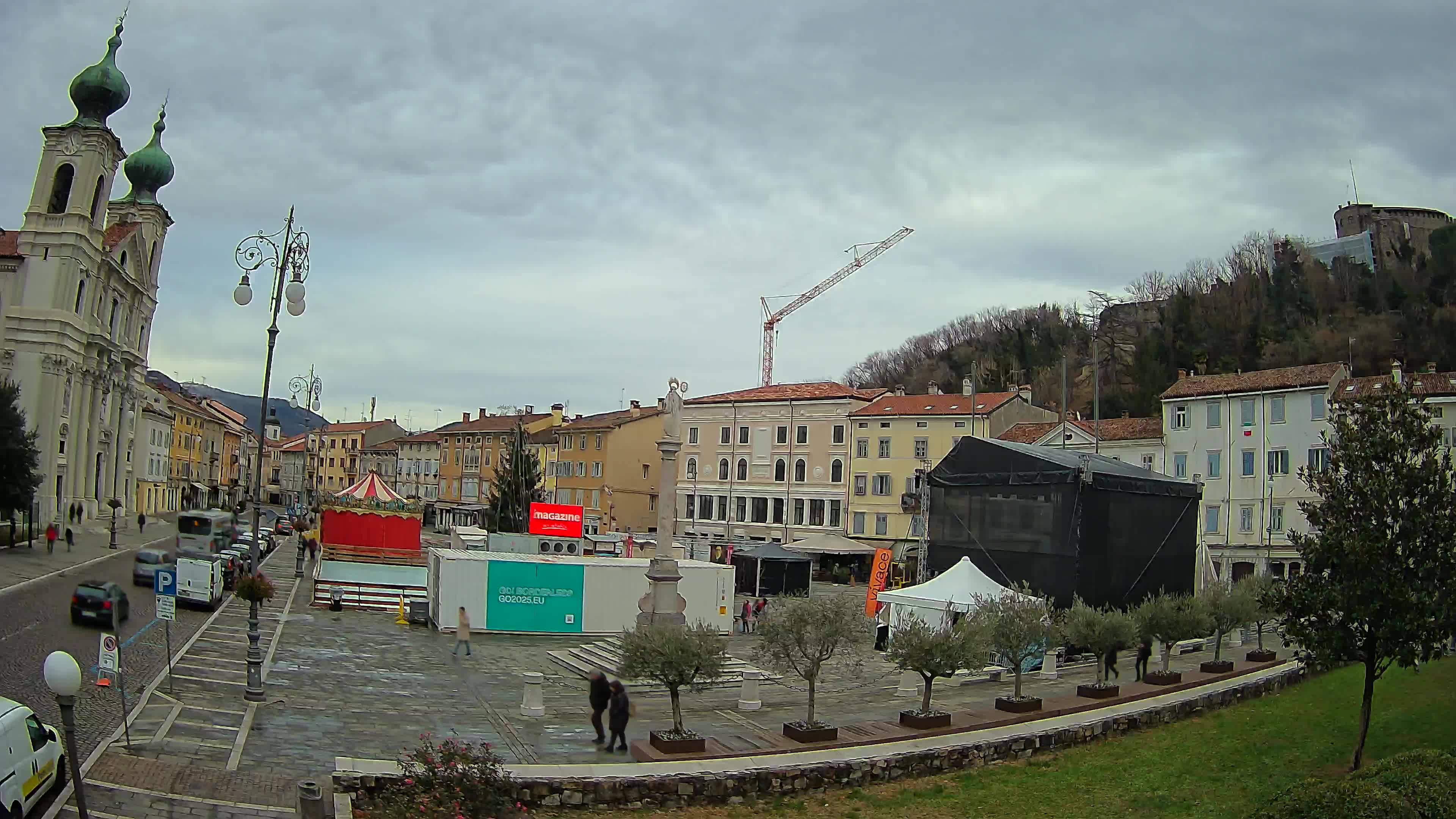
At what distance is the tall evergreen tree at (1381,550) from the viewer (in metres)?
15.2

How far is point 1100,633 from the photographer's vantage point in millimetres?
22812

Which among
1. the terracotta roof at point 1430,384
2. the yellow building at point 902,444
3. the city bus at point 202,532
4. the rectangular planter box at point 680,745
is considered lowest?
the rectangular planter box at point 680,745

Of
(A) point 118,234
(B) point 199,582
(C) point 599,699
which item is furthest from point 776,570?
(A) point 118,234

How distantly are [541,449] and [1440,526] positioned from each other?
76964 mm

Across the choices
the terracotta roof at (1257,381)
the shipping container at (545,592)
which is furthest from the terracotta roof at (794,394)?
the shipping container at (545,592)

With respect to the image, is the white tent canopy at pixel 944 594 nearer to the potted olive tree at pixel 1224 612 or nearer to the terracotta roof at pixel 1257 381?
the potted olive tree at pixel 1224 612

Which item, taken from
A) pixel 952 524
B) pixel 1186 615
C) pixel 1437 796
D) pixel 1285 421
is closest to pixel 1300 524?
pixel 1285 421

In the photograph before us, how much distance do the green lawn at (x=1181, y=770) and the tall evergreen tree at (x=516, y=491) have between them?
4896 centimetres

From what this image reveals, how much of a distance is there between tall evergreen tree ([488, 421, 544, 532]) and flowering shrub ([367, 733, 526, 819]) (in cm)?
5149

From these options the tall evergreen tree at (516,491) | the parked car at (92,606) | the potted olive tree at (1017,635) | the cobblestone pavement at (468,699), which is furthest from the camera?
the tall evergreen tree at (516,491)

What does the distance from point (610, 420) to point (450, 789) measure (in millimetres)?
67790

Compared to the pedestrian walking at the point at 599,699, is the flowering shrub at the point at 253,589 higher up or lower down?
higher up

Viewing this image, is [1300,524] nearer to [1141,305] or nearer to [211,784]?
[211,784]

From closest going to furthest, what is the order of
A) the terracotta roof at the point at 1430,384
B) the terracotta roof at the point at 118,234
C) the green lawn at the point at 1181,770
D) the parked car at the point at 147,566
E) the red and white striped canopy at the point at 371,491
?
the green lawn at the point at 1181,770
the parked car at the point at 147,566
the terracotta roof at the point at 1430,384
the red and white striped canopy at the point at 371,491
the terracotta roof at the point at 118,234
